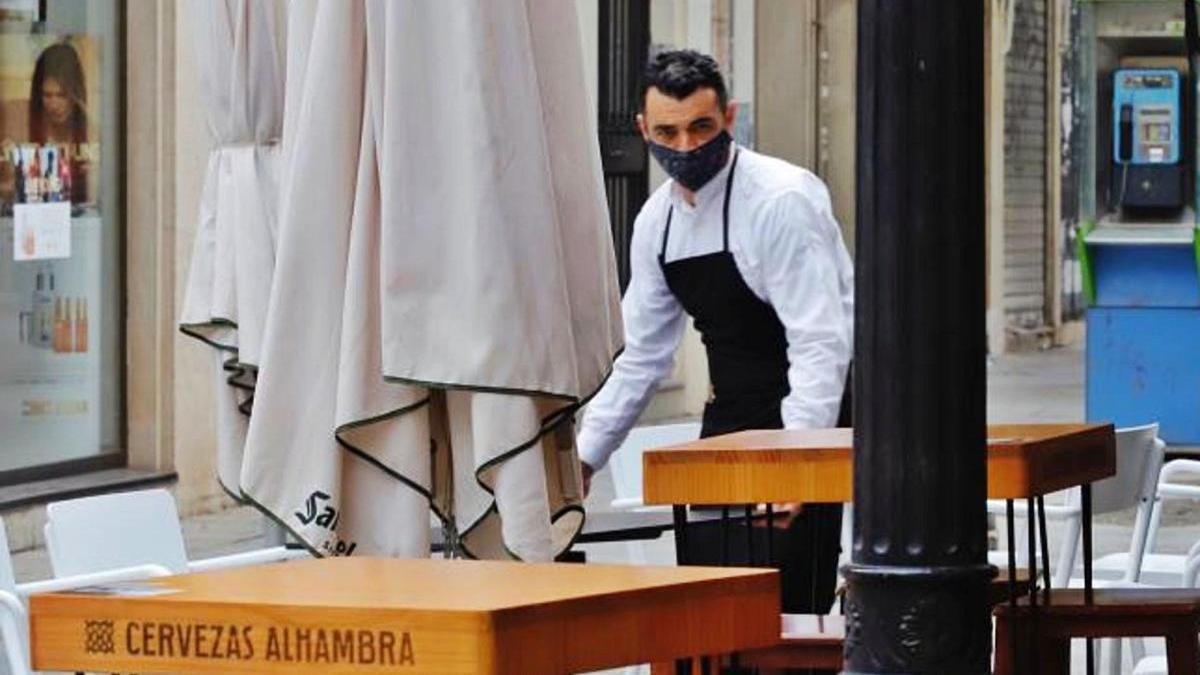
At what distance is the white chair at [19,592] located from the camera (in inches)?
216

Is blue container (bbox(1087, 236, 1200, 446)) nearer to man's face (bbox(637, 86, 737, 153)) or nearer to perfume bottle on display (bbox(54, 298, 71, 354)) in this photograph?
perfume bottle on display (bbox(54, 298, 71, 354))

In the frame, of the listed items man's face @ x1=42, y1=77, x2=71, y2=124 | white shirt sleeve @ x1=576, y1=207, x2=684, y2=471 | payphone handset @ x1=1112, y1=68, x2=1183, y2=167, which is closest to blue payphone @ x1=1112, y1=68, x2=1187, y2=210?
payphone handset @ x1=1112, y1=68, x2=1183, y2=167

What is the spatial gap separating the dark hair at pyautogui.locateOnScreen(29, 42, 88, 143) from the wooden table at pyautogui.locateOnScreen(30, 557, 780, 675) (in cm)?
868

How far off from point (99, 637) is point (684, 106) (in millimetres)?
3199

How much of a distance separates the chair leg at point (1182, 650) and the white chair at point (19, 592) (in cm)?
179

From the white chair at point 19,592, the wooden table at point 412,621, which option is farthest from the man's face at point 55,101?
the wooden table at point 412,621

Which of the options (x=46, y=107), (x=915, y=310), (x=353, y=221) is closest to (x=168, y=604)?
(x=915, y=310)

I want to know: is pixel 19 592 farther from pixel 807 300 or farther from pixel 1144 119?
pixel 1144 119

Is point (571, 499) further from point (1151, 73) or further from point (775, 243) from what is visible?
point (1151, 73)

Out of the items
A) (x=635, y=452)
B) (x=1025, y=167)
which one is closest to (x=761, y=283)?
(x=635, y=452)

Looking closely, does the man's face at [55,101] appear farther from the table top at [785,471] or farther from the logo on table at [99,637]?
the logo on table at [99,637]

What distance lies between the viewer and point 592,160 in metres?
5.18

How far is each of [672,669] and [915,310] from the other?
1.11 m

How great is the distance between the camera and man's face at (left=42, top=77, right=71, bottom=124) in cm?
1243
